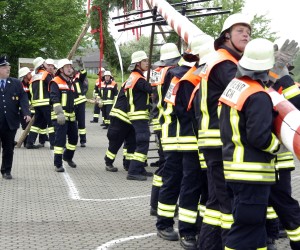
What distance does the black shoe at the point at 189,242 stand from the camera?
23.0ft

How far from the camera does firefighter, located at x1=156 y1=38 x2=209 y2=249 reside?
703 centimetres

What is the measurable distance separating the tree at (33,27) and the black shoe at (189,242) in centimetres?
3484

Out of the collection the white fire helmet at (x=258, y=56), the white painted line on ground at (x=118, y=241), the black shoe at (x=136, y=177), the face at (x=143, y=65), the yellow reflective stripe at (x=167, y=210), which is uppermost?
the white fire helmet at (x=258, y=56)

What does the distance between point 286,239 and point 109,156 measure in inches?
235

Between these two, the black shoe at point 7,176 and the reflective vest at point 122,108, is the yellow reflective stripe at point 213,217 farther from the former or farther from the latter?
the black shoe at point 7,176

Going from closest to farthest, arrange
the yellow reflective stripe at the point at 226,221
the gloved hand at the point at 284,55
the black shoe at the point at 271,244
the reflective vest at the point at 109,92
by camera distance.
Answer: the yellow reflective stripe at the point at 226,221
the gloved hand at the point at 284,55
the black shoe at the point at 271,244
the reflective vest at the point at 109,92

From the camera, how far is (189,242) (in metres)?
7.04

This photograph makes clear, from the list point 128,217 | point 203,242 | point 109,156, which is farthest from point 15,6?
point 203,242

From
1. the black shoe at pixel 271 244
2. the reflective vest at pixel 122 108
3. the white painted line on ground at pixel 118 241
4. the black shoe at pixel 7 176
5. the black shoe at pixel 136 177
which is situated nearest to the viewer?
the black shoe at pixel 271 244

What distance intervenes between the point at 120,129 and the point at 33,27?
3072 centimetres

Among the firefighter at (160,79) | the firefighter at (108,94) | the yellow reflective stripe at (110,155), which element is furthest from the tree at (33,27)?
the firefighter at (160,79)

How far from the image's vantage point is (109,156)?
511 inches

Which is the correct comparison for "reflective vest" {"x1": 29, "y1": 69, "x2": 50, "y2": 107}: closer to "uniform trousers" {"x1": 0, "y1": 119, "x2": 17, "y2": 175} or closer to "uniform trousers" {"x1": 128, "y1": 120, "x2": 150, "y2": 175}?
"uniform trousers" {"x1": 0, "y1": 119, "x2": 17, "y2": 175}

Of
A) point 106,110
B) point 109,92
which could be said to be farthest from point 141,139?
point 109,92
